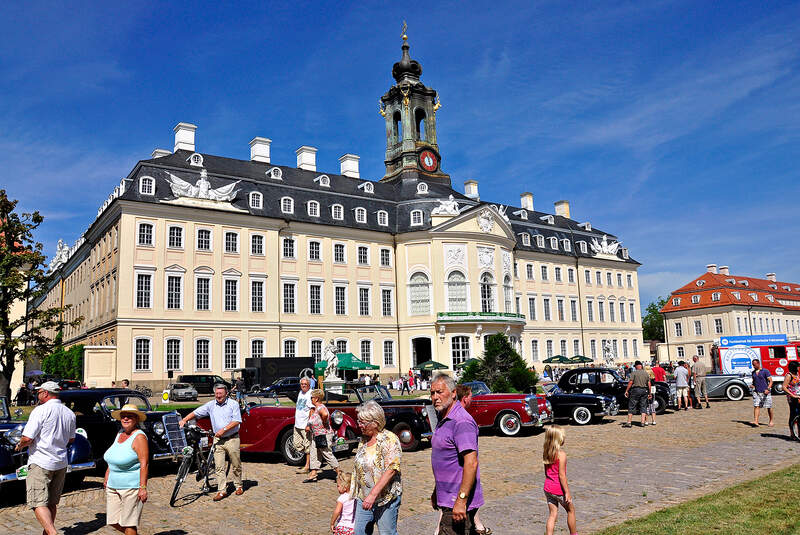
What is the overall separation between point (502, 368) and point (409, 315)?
22.6 metres

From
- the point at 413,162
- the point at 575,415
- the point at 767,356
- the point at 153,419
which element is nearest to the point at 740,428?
the point at 575,415

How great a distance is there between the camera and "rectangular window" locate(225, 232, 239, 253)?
41812mm

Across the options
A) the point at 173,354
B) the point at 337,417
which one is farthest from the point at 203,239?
the point at 337,417

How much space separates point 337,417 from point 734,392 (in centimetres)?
2052

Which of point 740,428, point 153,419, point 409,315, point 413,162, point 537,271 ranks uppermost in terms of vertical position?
point 413,162

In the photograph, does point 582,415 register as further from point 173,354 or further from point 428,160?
point 428,160

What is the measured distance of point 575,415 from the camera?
19359mm

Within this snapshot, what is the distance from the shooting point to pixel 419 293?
48781 millimetres

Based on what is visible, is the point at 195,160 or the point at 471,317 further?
the point at 471,317

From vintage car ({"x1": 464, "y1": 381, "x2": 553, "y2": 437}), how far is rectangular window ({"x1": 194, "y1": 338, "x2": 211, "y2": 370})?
1043 inches

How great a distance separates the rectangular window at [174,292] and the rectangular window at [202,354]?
8.75ft

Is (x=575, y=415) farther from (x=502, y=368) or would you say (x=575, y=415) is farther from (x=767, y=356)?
(x=767, y=356)

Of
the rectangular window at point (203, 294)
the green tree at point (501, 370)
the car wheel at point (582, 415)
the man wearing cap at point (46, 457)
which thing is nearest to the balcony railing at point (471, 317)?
the rectangular window at point (203, 294)

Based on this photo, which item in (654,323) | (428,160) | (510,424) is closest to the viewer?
(510,424)
